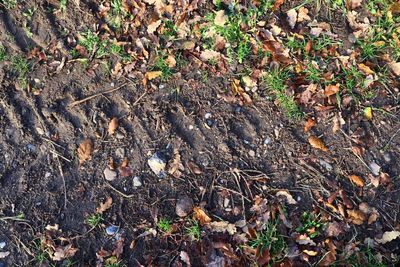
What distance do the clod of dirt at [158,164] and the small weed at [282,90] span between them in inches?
37.4

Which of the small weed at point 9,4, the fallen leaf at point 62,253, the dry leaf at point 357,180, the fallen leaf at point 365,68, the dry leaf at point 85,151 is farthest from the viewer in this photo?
the small weed at point 9,4

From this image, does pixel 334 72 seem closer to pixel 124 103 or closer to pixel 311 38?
pixel 311 38

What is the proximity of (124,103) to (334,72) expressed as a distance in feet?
5.15

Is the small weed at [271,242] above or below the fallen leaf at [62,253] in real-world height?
above

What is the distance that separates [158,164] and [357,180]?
137cm

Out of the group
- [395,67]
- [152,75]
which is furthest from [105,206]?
[395,67]

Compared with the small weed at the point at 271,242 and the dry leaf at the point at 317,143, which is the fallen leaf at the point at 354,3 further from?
the small weed at the point at 271,242

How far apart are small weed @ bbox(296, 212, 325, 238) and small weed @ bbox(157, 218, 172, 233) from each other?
2.79 feet

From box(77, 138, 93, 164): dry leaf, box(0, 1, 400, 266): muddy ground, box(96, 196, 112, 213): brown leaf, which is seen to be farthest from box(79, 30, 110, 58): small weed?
box(96, 196, 112, 213): brown leaf

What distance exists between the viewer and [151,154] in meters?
3.50

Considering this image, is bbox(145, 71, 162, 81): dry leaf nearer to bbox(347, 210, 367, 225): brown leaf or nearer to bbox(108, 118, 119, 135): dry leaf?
bbox(108, 118, 119, 135): dry leaf

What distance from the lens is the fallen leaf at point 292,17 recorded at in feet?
12.5

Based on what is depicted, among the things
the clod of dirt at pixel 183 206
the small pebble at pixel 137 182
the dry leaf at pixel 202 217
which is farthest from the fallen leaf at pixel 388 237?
the small pebble at pixel 137 182

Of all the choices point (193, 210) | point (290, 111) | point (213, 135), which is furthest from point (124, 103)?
point (290, 111)
